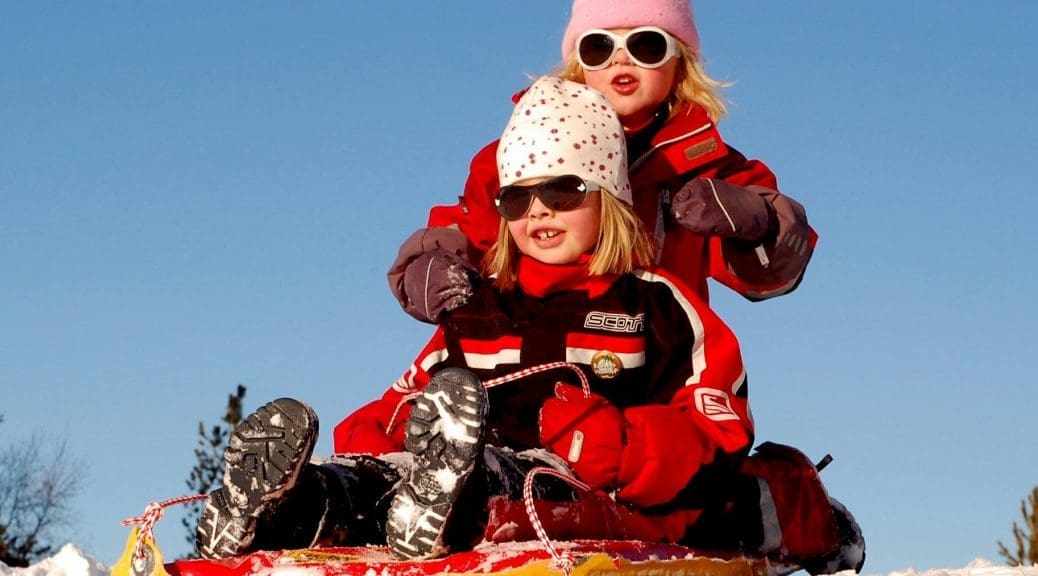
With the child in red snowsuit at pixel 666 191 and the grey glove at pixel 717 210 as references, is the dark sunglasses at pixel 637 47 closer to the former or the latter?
the child in red snowsuit at pixel 666 191

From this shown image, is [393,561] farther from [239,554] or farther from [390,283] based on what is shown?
[390,283]

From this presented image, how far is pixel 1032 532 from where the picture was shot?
10766 millimetres

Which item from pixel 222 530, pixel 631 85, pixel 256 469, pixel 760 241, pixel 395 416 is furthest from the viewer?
pixel 631 85

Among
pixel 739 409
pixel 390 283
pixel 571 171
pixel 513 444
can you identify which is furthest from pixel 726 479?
pixel 390 283

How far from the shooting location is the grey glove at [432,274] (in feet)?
15.4

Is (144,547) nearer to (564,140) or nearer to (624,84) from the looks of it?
(564,140)

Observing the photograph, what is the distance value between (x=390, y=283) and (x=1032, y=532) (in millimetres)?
7154

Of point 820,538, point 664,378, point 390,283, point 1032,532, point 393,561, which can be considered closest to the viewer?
point 393,561

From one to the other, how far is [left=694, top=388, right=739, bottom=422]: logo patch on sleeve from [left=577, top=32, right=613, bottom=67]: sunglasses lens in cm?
153

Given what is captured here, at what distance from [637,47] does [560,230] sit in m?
1.04

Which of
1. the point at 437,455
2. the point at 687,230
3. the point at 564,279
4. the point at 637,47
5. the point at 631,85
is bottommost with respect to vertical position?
the point at 437,455

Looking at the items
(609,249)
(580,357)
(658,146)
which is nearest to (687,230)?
(658,146)

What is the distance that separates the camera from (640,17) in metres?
5.36

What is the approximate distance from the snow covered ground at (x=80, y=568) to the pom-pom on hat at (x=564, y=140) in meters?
1.67
